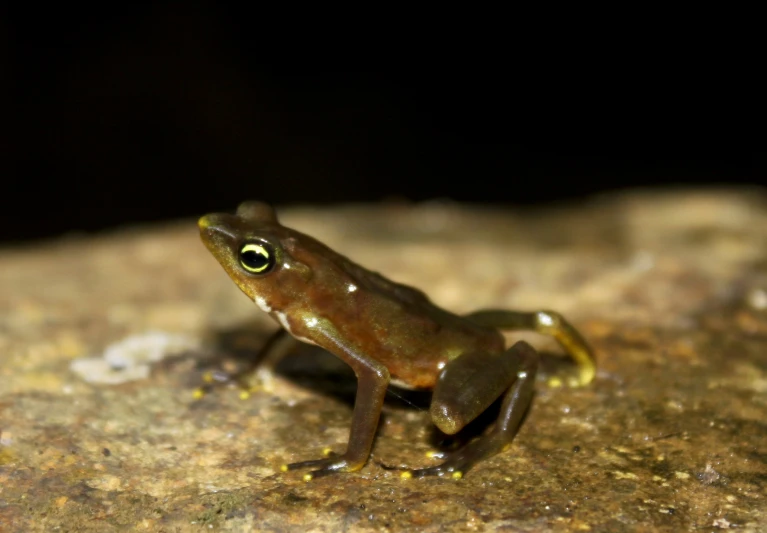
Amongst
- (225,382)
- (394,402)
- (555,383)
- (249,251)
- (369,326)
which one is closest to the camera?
(249,251)

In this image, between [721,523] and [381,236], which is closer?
[721,523]

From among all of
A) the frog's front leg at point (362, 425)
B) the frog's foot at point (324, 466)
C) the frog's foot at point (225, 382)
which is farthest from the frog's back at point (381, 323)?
the frog's foot at point (225, 382)

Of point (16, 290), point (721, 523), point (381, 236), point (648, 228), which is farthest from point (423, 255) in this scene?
point (721, 523)

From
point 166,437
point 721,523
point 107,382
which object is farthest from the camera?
point 107,382

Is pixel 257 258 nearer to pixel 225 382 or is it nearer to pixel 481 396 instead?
pixel 225 382

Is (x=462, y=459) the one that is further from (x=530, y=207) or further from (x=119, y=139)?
(x=119, y=139)

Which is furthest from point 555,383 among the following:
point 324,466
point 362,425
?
point 324,466
